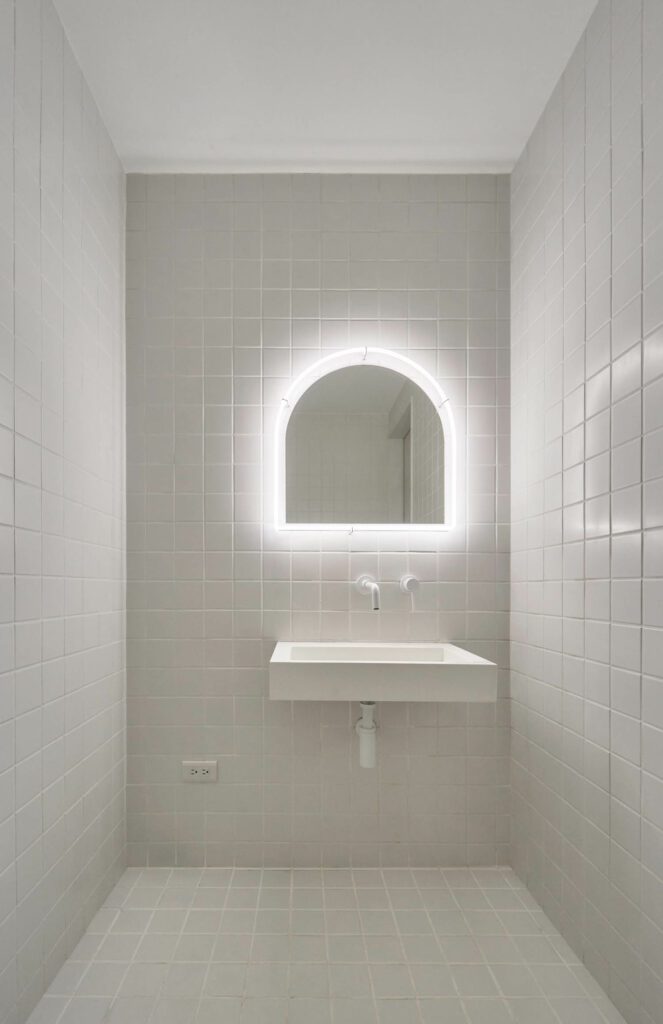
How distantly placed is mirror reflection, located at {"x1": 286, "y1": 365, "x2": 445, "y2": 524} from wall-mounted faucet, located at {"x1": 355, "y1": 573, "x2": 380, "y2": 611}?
0.72 feet

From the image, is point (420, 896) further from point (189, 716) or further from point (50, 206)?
point (50, 206)

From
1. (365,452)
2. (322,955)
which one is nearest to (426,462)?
(365,452)

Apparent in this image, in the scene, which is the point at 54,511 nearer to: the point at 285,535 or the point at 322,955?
the point at 285,535

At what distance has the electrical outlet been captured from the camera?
8.45 feet

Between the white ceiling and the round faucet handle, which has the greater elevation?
the white ceiling

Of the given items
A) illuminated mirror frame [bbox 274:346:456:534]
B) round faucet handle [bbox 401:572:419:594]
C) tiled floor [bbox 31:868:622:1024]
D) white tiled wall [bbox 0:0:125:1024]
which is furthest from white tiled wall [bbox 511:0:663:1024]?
white tiled wall [bbox 0:0:125:1024]

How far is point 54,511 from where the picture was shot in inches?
73.2

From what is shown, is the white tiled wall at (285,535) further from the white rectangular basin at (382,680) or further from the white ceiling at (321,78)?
the white rectangular basin at (382,680)

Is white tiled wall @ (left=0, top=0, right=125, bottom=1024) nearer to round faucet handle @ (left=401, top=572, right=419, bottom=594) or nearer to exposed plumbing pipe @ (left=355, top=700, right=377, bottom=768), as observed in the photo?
exposed plumbing pipe @ (left=355, top=700, right=377, bottom=768)

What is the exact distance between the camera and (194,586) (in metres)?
2.61

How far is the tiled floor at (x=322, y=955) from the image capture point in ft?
5.76

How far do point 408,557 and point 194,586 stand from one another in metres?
0.79

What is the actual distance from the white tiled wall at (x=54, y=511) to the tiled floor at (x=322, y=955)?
0.16 meters

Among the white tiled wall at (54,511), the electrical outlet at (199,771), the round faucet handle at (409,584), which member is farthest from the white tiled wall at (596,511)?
the white tiled wall at (54,511)
